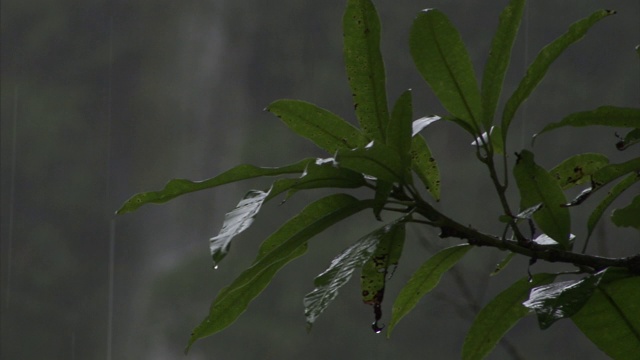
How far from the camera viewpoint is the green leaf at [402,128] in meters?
0.50

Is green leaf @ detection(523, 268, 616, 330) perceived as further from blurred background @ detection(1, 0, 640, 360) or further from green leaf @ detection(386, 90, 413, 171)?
blurred background @ detection(1, 0, 640, 360)

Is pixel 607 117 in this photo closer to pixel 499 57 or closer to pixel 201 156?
pixel 499 57

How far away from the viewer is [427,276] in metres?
0.58

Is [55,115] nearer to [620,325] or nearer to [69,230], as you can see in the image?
[69,230]

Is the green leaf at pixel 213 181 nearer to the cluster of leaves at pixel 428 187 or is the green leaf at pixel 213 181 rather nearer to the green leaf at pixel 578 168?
the cluster of leaves at pixel 428 187

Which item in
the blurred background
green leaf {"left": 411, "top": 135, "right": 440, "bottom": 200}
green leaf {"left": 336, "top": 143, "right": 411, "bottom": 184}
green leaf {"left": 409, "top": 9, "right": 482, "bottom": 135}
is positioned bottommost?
the blurred background

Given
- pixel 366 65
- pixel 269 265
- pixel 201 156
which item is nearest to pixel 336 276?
pixel 269 265

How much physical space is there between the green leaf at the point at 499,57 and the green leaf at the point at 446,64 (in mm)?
12

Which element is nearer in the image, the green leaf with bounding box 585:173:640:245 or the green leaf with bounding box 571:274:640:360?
the green leaf with bounding box 571:274:640:360

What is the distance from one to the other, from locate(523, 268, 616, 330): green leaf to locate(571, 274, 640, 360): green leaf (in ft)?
0.08

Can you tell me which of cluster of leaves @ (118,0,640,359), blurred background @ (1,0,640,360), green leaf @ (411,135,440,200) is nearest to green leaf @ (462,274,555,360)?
cluster of leaves @ (118,0,640,359)

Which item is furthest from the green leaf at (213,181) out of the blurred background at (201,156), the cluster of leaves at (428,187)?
the blurred background at (201,156)

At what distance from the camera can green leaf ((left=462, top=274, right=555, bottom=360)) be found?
55 cm

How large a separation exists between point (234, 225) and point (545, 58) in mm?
220
